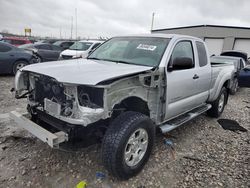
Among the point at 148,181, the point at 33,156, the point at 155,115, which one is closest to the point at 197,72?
the point at 155,115

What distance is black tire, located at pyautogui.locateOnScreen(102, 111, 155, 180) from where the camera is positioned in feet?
7.85

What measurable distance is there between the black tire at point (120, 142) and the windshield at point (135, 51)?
0.92 m

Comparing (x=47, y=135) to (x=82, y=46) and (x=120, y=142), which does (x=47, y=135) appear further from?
(x=82, y=46)

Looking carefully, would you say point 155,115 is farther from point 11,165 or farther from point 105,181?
point 11,165

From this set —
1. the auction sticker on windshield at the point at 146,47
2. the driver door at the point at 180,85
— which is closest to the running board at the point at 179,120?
the driver door at the point at 180,85

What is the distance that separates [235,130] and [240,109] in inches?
82.2

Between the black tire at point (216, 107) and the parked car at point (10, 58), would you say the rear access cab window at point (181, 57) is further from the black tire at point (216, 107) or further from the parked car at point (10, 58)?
the parked car at point (10, 58)

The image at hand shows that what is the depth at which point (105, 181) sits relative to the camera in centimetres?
264

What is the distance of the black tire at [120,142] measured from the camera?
2.39 meters

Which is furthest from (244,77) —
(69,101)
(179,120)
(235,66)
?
(69,101)

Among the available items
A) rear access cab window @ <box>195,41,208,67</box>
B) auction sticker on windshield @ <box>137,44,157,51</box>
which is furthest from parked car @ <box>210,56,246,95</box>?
auction sticker on windshield @ <box>137,44,157,51</box>

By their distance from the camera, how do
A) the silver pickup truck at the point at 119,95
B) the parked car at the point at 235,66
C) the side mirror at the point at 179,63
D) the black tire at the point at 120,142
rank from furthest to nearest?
the parked car at the point at 235,66 → the side mirror at the point at 179,63 → the black tire at the point at 120,142 → the silver pickup truck at the point at 119,95

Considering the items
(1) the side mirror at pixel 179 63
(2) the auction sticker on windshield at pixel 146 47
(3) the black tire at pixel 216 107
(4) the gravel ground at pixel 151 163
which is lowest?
(4) the gravel ground at pixel 151 163

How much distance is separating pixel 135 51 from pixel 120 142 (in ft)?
5.47
